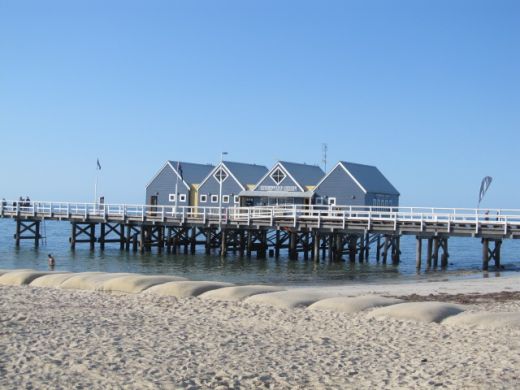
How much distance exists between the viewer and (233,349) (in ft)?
34.6

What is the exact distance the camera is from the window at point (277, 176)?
47.1 m

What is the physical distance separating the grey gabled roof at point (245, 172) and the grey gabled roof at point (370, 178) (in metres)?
7.94


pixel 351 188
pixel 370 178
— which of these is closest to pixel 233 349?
pixel 351 188

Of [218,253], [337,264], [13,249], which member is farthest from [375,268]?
[13,249]

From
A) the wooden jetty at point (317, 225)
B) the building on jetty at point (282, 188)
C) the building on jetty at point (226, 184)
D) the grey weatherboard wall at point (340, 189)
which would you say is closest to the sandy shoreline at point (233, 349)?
the wooden jetty at point (317, 225)

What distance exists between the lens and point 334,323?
13.0 metres

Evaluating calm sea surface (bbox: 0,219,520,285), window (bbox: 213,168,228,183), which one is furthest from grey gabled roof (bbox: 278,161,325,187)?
calm sea surface (bbox: 0,219,520,285)

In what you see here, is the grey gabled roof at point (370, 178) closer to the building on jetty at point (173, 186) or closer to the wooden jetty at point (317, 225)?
the wooden jetty at point (317, 225)

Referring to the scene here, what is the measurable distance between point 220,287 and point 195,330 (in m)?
4.82

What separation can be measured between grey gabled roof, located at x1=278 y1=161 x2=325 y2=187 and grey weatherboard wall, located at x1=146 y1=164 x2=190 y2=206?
792 cm

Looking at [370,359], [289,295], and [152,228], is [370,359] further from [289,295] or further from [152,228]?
[152,228]

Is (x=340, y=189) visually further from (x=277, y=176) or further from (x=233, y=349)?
(x=233, y=349)

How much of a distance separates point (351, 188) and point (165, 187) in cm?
1470

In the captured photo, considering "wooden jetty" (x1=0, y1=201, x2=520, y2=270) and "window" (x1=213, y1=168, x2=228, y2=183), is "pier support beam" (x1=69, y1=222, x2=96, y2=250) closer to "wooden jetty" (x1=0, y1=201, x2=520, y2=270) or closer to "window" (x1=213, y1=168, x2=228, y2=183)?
"wooden jetty" (x1=0, y1=201, x2=520, y2=270)
